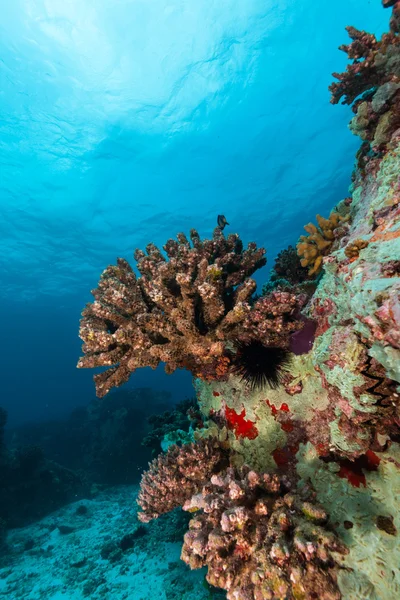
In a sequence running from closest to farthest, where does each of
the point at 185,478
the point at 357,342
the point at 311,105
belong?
the point at 357,342
the point at 185,478
the point at 311,105

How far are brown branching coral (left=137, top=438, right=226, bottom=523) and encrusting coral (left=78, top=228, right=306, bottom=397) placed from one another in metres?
1.29

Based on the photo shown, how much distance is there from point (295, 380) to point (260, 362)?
57 centimetres

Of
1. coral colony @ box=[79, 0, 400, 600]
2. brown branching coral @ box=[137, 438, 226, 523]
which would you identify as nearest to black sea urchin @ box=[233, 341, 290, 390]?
coral colony @ box=[79, 0, 400, 600]

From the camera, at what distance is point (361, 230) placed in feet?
12.3

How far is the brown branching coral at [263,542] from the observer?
8.82 feet

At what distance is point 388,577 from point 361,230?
3828 millimetres

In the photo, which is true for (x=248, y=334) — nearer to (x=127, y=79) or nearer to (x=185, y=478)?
(x=185, y=478)

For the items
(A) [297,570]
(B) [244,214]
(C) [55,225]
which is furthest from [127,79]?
(A) [297,570]

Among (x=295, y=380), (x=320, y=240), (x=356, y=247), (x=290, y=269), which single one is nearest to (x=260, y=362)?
(x=295, y=380)

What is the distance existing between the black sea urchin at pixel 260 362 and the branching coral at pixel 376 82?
350 centimetres

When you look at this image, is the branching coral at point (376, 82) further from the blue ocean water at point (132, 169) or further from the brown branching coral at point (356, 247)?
the blue ocean water at point (132, 169)

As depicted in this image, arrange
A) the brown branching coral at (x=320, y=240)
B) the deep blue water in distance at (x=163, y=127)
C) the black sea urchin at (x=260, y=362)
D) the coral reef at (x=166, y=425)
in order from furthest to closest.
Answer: the deep blue water in distance at (x=163, y=127)
the coral reef at (x=166, y=425)
the brown branching coral at (x=320, y=240)
the black sea urchin at (x=260, y=362)

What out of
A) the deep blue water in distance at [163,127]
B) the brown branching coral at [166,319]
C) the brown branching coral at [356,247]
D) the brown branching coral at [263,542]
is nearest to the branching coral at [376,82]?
the brown branching coral at [356,247]

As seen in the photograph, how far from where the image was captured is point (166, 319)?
4176mm
